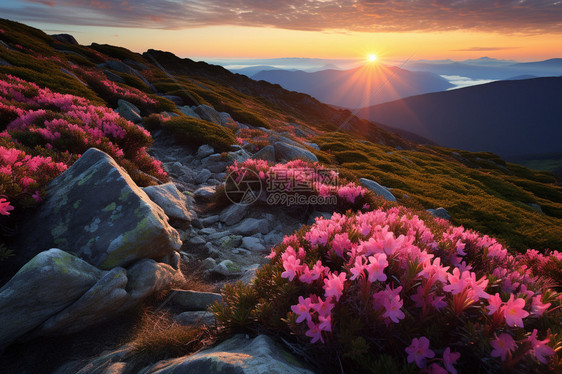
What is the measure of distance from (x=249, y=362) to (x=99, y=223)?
358 centimetres

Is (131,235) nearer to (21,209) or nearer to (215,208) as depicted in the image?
(21,209)

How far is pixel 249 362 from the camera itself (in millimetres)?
2137

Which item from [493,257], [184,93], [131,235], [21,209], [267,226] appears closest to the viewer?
[493,257]

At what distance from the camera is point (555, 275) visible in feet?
14.4

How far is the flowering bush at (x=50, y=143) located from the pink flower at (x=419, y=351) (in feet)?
17.2

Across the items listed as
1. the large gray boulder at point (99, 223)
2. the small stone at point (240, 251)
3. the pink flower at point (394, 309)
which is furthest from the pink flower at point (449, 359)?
the small stone at point (240, 251)

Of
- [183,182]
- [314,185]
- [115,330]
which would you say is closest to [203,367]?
[115,330]

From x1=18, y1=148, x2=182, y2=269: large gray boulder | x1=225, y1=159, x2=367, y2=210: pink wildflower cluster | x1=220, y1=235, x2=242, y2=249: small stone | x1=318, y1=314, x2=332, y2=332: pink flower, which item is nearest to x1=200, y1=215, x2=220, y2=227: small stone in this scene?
x1=220, y1=235, x2=242, y2=249: small stone

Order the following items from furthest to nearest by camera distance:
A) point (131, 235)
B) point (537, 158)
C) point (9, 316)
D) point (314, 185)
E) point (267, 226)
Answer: point (537, 158) < point (314, 185) < point (267, 226) < point (131, 235) < point (9, 316)

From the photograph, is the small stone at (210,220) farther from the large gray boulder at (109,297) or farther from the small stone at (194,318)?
the small stone at (194,318)

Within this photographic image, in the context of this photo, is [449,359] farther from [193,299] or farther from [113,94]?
[113,94]

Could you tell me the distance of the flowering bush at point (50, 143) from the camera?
4.72 meters

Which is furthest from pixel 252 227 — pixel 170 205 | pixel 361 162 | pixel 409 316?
pixel 361 162

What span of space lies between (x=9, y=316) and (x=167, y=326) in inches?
65.0
